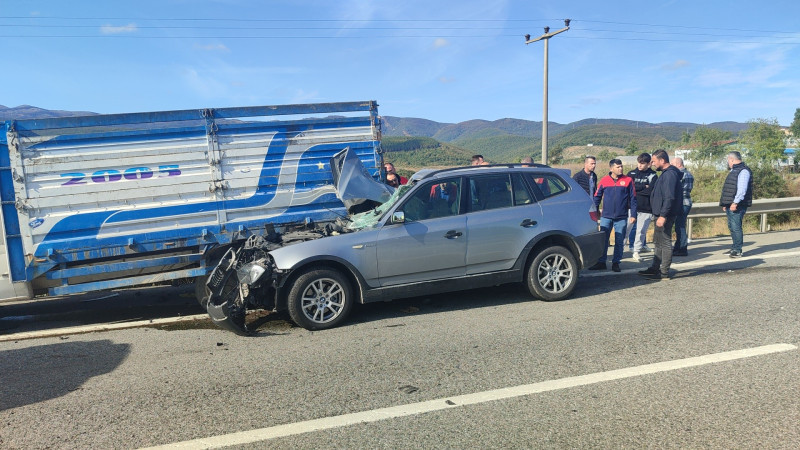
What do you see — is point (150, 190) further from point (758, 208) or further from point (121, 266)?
point (758, 208)

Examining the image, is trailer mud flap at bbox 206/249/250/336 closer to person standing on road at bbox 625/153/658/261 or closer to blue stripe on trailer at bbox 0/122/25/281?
blue stripe on trailer at bbox 0/122/25/281

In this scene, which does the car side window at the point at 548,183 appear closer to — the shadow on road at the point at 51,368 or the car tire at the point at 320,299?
the car tire at the point at 320,299

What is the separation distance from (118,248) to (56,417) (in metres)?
3.19

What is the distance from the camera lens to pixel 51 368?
480 centimetres

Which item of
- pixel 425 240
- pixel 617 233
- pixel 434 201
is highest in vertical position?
pixel 434 201

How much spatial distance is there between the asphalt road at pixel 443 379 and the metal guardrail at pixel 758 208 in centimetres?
561

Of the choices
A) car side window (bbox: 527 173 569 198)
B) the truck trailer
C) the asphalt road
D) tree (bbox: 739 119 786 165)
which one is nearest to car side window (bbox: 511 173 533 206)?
car side window (bbox: 527 173 569 198)

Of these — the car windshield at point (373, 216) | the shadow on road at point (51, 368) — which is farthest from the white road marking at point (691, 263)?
the shadow on road at point (51, 368)

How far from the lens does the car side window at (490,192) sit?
20.7ft

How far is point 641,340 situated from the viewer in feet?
15.8

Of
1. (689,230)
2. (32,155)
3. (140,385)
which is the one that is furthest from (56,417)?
(689,230)

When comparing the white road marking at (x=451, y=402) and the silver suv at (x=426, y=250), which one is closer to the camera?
the white road marking at (x=451, y=402)

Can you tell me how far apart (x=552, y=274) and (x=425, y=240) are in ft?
5.69

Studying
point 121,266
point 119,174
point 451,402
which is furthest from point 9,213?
point 451,402
